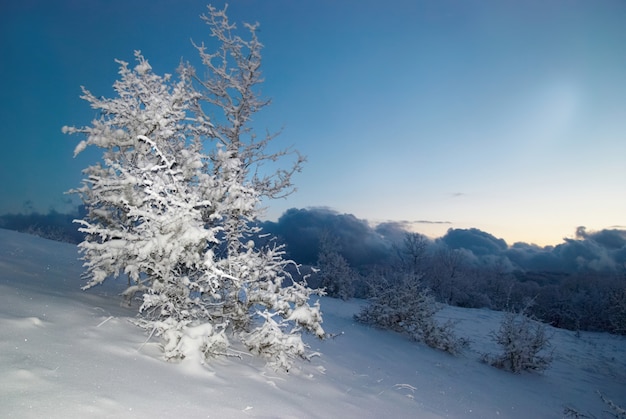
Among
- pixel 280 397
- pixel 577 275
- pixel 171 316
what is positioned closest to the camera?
pixel 280 397

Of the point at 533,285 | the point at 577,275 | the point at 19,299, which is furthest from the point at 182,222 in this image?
the point at 577,275

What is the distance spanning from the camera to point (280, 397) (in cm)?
362

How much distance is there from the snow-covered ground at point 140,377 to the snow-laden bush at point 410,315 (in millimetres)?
3187

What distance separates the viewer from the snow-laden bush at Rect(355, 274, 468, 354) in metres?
12.7

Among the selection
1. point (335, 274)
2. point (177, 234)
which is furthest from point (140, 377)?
point (335, 274)

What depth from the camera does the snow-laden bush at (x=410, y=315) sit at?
41.7ft

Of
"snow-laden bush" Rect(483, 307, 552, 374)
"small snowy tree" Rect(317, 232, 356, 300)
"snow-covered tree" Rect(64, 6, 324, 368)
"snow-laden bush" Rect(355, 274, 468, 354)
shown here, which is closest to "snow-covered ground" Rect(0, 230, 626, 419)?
"snow-covered tree" Rect(64, 6, 324, 368)

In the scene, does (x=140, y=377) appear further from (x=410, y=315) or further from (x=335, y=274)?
(x=335, y=274)

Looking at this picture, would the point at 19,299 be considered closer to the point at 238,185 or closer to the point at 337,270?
the point at 238,185

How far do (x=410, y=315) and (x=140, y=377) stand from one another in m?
12.0

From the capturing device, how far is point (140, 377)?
302 centimetres

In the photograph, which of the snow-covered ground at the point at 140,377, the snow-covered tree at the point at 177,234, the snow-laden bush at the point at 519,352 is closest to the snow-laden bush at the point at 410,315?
the snow-laden bush at the point at 519,352

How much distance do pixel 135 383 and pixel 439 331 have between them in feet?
39.3

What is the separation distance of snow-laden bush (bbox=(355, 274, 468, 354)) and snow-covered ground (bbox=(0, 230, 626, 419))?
3.19m
